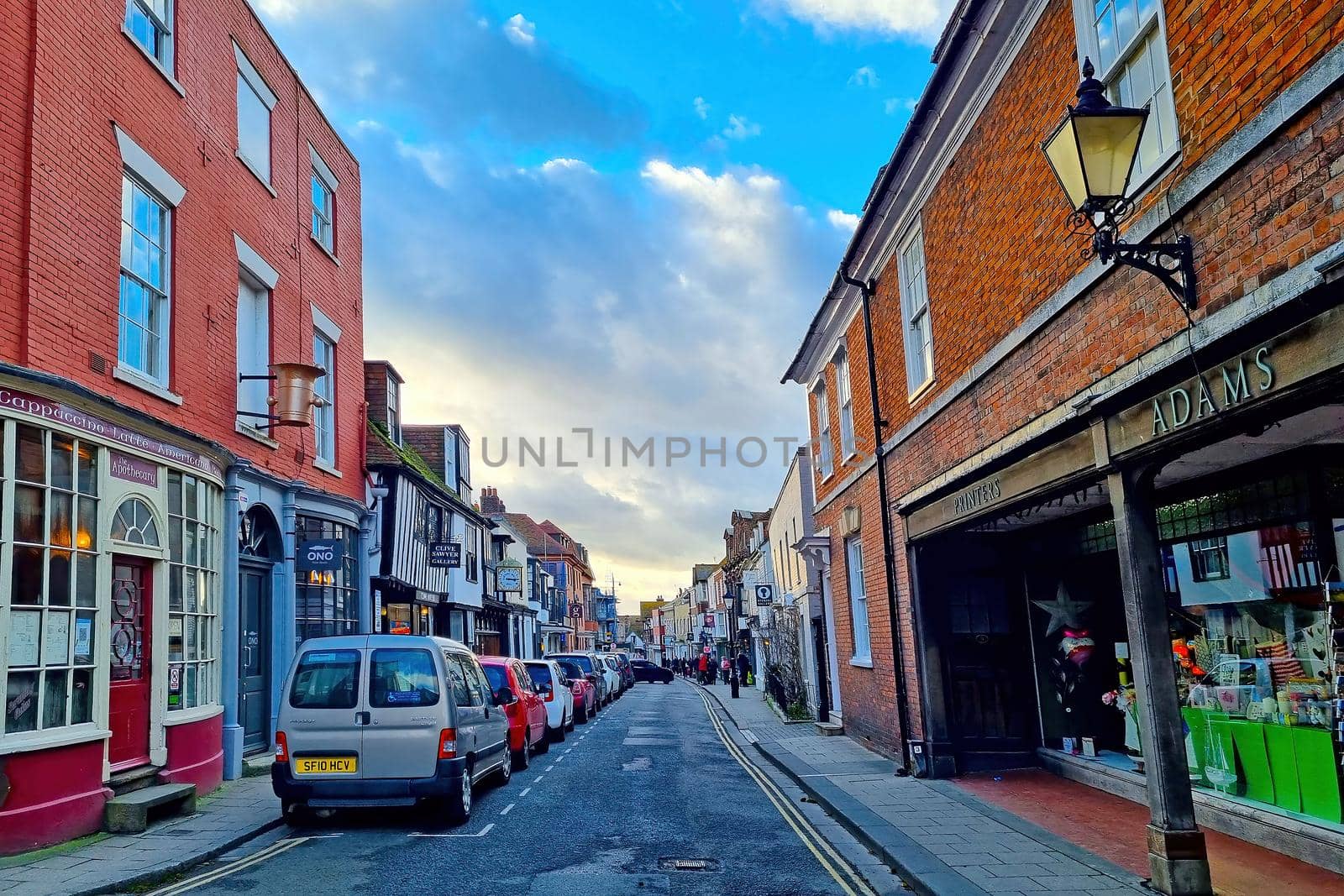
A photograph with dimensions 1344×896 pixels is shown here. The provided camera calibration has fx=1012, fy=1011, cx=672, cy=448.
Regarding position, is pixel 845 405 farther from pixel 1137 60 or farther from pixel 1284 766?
pixel 1137 60

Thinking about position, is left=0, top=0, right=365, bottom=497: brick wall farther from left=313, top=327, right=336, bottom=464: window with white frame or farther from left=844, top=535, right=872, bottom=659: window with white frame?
left=844, top=535, right=872, bottom=659: window with white frame

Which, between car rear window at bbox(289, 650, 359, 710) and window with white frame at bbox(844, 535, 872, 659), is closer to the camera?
car rear window at bbox(289, 650, 359, 710)

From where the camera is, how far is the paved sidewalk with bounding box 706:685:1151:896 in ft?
22.9

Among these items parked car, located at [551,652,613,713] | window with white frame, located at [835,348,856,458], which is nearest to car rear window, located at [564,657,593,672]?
parked car, located at [551,652,613,713]

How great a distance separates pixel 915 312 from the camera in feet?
41.2

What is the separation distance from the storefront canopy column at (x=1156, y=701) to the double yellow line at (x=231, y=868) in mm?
6822

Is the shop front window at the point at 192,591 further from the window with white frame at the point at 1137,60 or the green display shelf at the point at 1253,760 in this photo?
the green display shelf at the point at 1253,760

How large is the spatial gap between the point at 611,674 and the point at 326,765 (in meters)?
26.7

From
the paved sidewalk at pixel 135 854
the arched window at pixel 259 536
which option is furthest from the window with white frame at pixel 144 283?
the paved sidewalk at pixel 135 854

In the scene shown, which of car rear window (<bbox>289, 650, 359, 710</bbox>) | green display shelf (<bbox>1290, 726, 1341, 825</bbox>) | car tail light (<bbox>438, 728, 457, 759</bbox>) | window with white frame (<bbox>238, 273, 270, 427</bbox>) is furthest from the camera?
window with white frame (<bbox>238, 273, 270, 427</bbox>)

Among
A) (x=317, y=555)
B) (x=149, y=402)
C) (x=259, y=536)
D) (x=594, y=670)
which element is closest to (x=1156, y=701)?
(x=149, y=402)

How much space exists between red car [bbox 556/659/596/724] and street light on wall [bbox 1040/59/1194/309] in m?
19.5

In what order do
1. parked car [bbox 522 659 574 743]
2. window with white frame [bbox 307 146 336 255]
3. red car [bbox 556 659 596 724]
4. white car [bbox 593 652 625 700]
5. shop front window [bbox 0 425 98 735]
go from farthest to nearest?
1. white car [bbox 593 652 625 700]
2. red car [bbox 556 659 596 724]
3. parked car [bbox 522 659 574 743]
4. window with white frame [bbox 307 146 336 255]
5. shop front window [bbox 0 425 98 735]

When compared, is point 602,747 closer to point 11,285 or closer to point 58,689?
point 58,689
